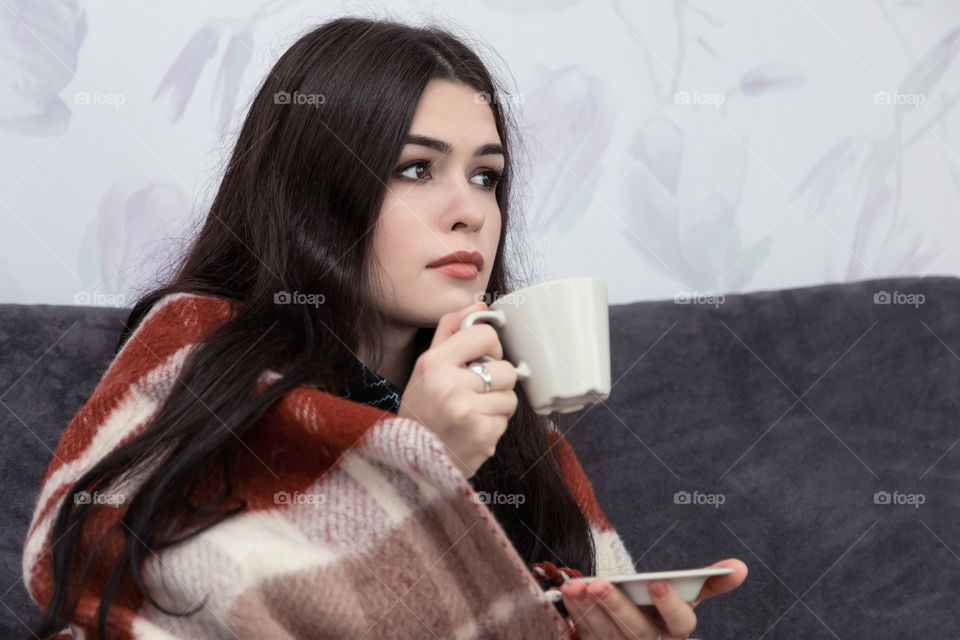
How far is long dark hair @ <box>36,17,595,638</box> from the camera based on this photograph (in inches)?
35.7

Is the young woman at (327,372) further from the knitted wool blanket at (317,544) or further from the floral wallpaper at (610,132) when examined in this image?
the floral wallpaper at (610,132)

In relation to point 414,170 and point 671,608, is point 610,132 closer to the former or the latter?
point 414,170

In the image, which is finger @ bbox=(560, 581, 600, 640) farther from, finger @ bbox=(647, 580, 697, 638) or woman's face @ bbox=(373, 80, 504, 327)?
woman's face @ bbox=(373, 80, 504, 327)

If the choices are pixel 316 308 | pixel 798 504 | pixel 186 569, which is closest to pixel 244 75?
pixel 316 308

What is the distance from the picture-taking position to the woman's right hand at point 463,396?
2.88 feet

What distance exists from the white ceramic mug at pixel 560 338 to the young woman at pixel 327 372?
0.10 ft

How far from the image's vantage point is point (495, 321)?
946 mm

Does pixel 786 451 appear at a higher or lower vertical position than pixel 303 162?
lower

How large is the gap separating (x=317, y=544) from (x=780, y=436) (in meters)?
0.87

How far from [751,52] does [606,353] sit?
113cm

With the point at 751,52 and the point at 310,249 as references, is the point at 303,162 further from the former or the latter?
the point at 751,52

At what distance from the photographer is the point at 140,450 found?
92 cm

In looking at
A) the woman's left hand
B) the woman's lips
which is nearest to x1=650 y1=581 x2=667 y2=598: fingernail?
the woman's left hand

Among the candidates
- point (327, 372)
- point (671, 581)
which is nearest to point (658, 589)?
point (671, 581)
